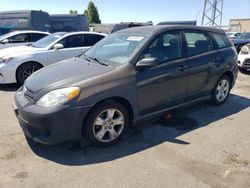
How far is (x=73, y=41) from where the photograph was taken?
299 inches

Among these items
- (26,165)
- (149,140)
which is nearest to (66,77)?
(26,165)

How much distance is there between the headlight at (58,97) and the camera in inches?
126

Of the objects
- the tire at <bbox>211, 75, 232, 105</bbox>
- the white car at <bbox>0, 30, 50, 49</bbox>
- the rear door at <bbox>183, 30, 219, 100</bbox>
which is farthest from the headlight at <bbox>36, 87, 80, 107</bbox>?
the white car at <bbox>0, 30, 50, 49</bbox>

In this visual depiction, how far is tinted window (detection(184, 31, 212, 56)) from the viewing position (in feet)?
14.8

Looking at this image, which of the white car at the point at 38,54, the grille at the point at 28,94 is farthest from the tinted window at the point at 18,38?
the grille at the point at 28,94

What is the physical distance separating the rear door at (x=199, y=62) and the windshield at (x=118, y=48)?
93cm

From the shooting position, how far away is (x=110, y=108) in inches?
138

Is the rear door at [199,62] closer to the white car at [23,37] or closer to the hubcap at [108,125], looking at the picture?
the hubcap at [108,125]

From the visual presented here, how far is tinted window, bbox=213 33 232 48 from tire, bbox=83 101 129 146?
2561 mm

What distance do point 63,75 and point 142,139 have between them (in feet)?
4.85

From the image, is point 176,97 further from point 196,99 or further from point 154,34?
point 154,34

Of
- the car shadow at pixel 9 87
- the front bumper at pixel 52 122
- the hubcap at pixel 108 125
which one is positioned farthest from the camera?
the car shadow at pixel 9 87

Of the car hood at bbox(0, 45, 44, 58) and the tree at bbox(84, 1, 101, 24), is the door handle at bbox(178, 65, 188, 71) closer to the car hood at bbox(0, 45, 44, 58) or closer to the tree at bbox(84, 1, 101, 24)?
the car hood at bbox(0, 45, 44, 58)

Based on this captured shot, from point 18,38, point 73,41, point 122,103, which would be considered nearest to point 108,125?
point 122,103
